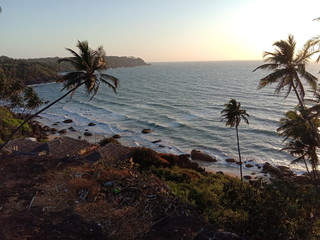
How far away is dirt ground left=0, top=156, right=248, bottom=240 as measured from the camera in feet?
Answer: 29.8

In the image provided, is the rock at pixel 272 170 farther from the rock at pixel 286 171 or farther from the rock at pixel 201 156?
the rock at pixel 201 156

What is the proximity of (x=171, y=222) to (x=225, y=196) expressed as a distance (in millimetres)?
6031

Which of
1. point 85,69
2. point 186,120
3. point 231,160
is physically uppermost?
point 85,69

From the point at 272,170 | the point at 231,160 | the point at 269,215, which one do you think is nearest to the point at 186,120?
the point at 231,160

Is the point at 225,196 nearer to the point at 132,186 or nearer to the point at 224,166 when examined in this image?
the point at 132,186

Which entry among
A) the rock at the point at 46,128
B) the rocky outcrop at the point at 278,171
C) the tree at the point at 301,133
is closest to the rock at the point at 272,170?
the rocky outcrop at the point at 278,171

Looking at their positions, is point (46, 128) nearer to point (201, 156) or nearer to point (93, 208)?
point (201, 156)

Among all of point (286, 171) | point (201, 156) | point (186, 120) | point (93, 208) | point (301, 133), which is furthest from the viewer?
point (186, 120)

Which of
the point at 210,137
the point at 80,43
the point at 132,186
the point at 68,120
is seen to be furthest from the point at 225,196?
the point at 68,120

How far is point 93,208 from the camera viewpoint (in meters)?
10.5

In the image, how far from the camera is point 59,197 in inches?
452

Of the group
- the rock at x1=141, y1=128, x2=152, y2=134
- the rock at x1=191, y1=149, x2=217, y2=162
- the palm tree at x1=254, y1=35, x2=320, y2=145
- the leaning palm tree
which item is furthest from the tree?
the rock at x1=141, y1=128, x2=152, y2=134

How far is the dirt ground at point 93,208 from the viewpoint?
357 inches

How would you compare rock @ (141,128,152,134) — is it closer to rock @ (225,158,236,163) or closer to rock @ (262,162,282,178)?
rock @ (225,158,236,163)
